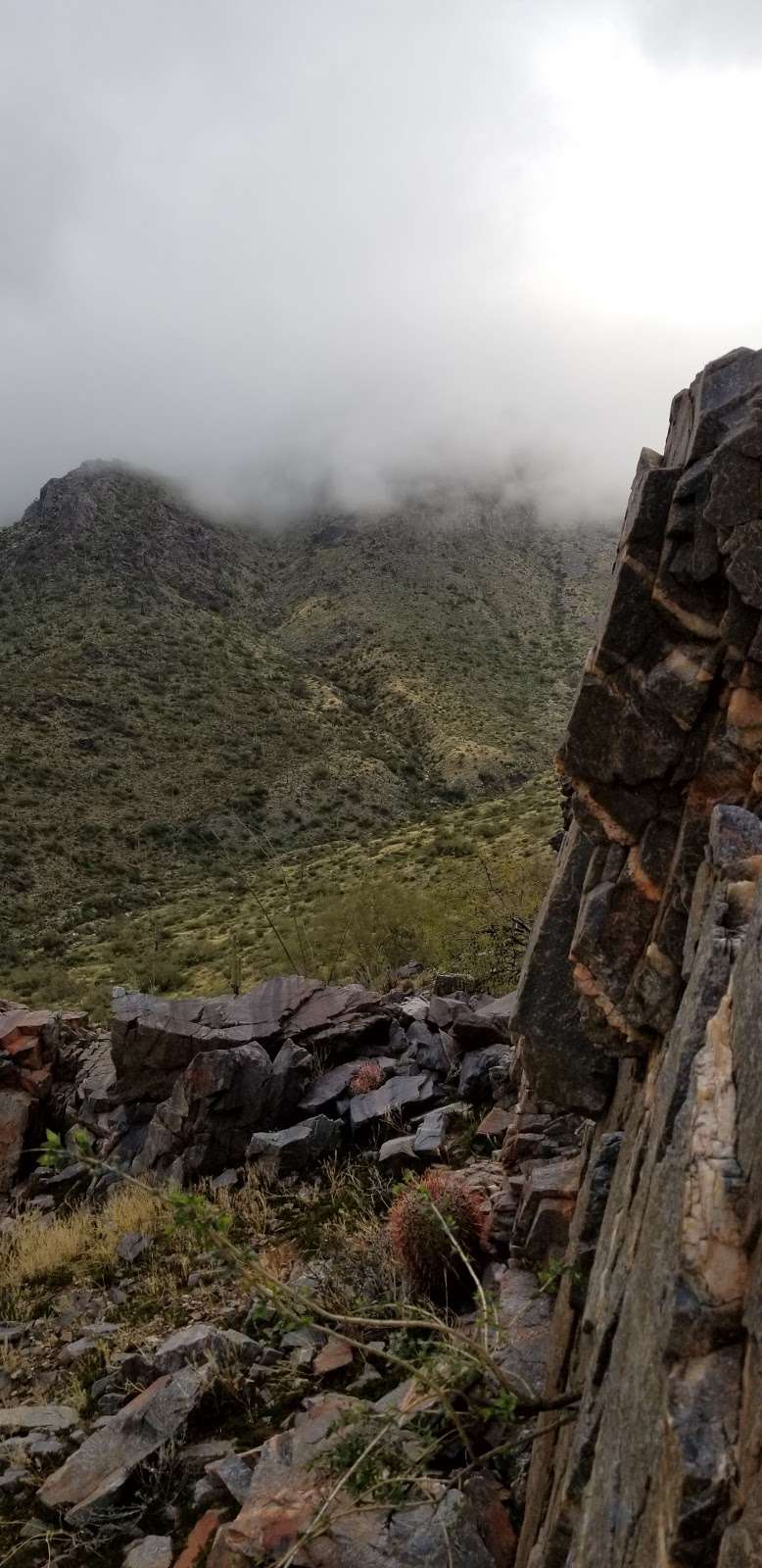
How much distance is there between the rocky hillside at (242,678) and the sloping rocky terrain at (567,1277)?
22.9 meters

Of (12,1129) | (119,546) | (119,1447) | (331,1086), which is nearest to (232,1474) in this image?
(119,1447)

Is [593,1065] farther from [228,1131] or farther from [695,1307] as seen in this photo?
[228,1131]

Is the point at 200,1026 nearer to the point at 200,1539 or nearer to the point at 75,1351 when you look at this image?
the point at 75,1351

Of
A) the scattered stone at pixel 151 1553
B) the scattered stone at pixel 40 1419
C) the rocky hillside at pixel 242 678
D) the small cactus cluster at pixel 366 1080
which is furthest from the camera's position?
the rocky hillside at pixel 242 678

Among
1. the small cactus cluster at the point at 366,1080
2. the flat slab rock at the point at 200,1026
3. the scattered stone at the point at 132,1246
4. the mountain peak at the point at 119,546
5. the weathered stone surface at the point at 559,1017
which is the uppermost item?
the mountain peak at the point at 119,546

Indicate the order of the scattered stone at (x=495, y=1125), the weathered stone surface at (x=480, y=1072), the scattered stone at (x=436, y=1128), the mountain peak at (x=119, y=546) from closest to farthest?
the scattered stone at (x=495, y=1125) → the scattered stone at (x=436, y=1128) → the weathered stone surface at (x=480, y=1072) → the mountain peak at (x=119, y=546)

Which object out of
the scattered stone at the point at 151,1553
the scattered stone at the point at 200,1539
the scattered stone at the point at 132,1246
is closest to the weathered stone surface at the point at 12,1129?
the scattered stone at the point at 132,1246

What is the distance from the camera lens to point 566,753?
548 cm

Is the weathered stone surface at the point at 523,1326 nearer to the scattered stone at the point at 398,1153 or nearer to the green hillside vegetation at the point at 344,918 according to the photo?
the scattered stone at the point at 398,1153

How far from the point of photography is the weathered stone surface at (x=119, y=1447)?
5.86 meters

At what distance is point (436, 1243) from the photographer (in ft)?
23.6

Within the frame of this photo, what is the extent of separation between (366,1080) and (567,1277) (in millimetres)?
6928

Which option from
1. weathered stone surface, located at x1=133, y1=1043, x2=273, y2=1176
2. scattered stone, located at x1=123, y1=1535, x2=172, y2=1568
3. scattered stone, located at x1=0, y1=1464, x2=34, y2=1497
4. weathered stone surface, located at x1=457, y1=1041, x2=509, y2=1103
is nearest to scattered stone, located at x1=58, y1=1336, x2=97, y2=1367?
scattered stone, located at x1=0, y1=1464, x2=34, y2=1497

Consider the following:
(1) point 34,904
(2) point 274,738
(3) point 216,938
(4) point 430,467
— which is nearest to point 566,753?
(3) point 216,938
